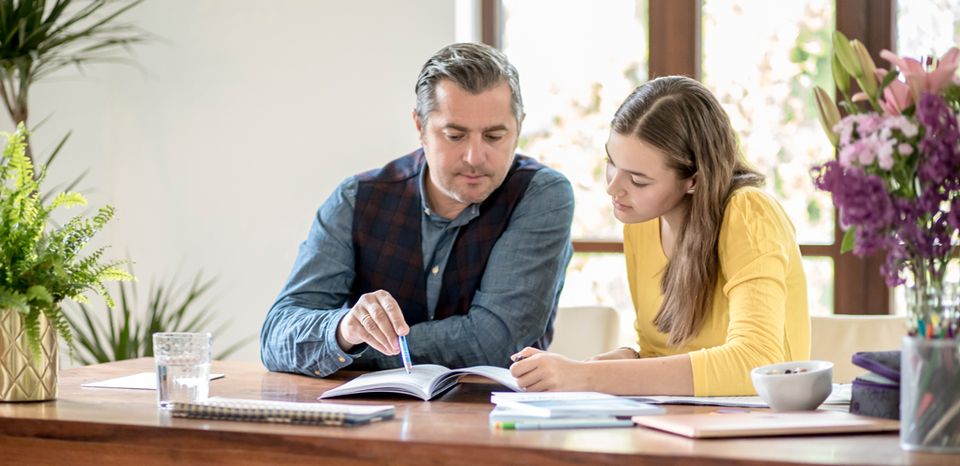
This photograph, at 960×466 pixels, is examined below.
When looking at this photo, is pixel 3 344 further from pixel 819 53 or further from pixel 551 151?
pixel 819 53

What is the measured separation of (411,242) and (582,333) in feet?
1.88

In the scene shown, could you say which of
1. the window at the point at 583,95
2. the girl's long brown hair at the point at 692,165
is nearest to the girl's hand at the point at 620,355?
the girl's long brown hair at the point at 692,165

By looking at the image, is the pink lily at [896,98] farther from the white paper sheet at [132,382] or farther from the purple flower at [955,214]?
the white paper sheet at [132,382]

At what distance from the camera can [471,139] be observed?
91.4 inches

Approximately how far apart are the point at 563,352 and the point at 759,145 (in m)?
1.42

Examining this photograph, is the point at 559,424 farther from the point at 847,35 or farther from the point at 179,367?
the point at 847,35

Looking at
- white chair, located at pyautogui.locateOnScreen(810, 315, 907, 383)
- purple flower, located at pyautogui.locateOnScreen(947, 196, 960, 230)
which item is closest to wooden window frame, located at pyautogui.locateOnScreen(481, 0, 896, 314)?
white chair, located at pyautogui.locateOnScreen(810, 315, 907, 383)

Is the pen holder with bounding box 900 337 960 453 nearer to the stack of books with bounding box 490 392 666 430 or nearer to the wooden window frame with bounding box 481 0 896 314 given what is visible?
the stack of books with bounding box 490 392 666 430

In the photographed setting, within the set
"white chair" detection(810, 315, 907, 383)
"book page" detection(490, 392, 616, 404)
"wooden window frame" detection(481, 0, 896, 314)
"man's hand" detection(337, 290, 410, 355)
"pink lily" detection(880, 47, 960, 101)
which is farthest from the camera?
"wooden window frame" detection(481, 0, 896, 314)

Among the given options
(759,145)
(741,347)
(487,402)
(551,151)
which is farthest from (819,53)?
(487,402)

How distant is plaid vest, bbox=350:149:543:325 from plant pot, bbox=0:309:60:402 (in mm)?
772

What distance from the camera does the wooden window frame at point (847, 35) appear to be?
3.65 m

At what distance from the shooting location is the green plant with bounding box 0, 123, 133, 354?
183 centimetres

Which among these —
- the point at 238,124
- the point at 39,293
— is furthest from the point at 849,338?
the point at 238,124
